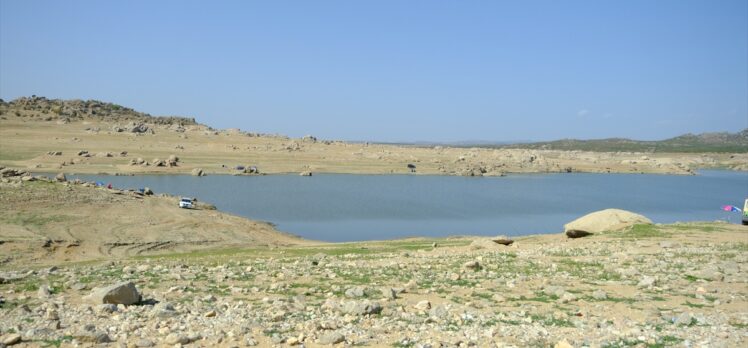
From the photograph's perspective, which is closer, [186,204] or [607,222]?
[607,222]

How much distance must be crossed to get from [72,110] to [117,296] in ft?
448

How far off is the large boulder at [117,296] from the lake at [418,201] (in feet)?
97.4

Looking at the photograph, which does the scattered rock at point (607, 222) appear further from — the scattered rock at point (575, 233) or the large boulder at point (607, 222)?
the scattered rock at point (575, 233)

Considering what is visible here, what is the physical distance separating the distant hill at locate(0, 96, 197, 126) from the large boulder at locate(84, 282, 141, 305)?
402 ft

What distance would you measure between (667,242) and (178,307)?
19839mm

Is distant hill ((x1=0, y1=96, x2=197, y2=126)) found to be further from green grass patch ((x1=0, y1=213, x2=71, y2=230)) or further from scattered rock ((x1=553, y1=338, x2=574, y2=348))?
scattered rock ((x1=553, y1=338, x2=574, y2=348))

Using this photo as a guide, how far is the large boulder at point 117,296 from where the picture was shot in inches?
446

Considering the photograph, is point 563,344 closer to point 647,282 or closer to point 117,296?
point 647,282

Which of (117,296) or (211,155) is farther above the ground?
(117,296)

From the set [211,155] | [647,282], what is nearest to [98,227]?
[647,282]

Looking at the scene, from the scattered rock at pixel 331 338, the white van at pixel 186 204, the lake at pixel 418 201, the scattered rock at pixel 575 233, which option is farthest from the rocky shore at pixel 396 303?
the lake at pixel 418 201

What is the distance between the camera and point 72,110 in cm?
13075

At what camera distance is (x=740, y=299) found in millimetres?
13148

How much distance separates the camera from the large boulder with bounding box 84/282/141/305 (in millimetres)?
11328
